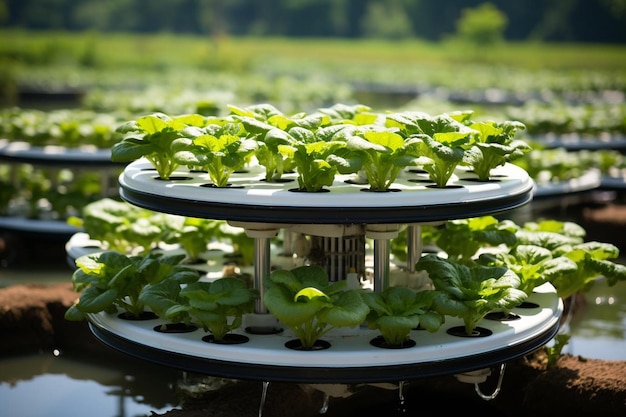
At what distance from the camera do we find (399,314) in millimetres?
5566

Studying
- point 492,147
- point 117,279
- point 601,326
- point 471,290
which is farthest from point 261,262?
point 601,326

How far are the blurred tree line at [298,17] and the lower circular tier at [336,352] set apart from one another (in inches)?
1890

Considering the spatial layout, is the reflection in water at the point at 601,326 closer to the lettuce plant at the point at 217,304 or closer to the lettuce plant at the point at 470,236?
the lettuce plant at the point at 470,236

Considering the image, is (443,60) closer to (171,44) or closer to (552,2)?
(552,2)

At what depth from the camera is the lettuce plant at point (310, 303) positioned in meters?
5.28

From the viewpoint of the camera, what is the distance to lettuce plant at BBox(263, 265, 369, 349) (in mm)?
5277

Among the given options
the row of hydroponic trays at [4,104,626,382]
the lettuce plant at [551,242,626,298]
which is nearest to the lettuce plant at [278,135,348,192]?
the row of hydroponic trays at [4,104,626,382]

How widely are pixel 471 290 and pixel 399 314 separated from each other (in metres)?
0.51

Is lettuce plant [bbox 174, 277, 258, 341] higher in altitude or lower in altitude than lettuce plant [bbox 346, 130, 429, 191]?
lower

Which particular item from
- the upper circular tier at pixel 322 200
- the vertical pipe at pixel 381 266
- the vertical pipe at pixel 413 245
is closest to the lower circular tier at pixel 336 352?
the vertical pipe at pixel 381 266

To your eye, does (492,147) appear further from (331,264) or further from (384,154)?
(331,264)

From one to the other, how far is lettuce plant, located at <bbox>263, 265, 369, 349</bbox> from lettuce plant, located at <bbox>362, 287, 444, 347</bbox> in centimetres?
16

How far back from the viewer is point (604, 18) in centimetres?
5003

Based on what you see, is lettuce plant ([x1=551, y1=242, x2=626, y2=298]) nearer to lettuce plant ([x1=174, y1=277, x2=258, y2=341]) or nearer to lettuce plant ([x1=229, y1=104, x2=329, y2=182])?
lettuce plant ([x1=229, y1=104, x2=329, y2=182])
